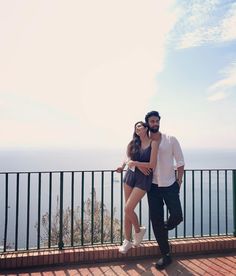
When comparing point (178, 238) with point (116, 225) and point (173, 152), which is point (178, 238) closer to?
point (173, 152)

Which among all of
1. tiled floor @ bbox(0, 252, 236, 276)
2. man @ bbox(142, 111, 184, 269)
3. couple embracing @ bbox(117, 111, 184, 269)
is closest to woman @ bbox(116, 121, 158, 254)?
couple embracing @ bbox(117, 111, 184, 269)

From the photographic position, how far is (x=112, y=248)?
3531 millimetres

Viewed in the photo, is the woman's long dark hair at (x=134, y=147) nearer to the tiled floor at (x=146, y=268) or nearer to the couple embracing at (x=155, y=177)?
the couple embracing at (x=155, y=177)

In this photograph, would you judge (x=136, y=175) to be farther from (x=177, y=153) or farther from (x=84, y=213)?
(x=84, y=213)

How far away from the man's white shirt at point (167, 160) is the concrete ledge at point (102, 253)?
100cm

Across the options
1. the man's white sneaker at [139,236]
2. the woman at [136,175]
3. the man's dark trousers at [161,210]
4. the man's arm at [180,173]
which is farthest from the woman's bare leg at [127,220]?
the man's arm at [180,173]

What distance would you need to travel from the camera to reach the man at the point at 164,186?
3.23 m

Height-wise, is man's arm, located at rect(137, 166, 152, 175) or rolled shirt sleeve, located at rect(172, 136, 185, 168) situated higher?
rolled shirt sleeve, located at rect(172, 136, 185, 168)

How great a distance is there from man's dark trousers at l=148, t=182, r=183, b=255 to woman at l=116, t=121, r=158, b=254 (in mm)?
147

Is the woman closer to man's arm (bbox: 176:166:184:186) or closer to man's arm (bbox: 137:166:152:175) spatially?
man's arm (bbox: 137:166:152:175)

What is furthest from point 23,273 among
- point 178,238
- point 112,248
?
point 178,238

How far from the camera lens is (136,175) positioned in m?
3.32

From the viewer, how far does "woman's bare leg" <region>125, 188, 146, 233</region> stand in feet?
10.6

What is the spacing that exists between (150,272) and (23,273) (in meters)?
1.44
